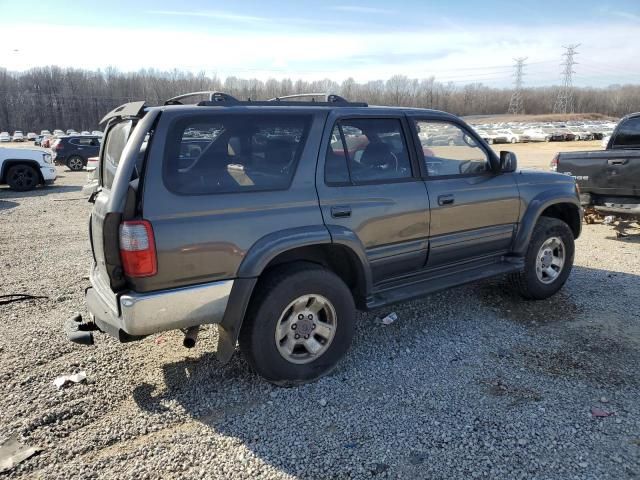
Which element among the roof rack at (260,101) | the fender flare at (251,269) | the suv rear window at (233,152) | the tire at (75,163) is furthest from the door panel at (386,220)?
the tire at (75,163)

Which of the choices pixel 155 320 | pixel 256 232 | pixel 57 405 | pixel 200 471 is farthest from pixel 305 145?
pixel 57 405

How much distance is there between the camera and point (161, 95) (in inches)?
4200

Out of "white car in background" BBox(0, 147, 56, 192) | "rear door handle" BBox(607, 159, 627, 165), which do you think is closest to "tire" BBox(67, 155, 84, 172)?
"white car in background" BBox(0, 147, 56, 192)

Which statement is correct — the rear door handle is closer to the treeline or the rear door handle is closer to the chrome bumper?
the chrome bumper

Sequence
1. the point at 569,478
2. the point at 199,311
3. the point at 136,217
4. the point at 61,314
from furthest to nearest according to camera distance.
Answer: the point at 61,314 → the point at 199,311 → the point at 136,217 → the point at 569,478

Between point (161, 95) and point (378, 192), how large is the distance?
11304 cm

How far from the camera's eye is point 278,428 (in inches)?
122

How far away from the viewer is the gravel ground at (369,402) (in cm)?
278

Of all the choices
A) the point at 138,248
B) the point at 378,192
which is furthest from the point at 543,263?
the point at 138,248

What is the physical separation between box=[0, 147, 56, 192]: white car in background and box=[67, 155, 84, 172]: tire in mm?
8579

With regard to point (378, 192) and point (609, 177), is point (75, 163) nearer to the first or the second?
point (609, 177)

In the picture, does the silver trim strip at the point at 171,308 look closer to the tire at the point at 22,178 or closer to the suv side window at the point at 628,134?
the suv side window at the point at 628,134

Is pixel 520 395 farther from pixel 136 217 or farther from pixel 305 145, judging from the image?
pixel 136 217

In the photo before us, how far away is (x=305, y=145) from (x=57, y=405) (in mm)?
2459
